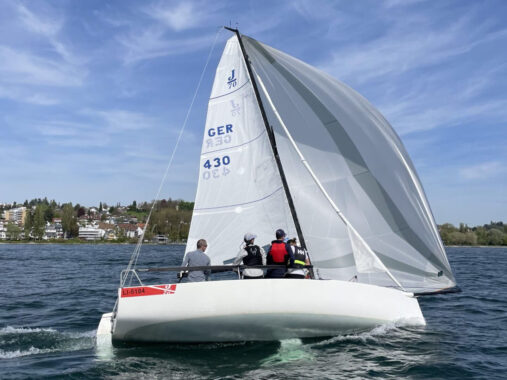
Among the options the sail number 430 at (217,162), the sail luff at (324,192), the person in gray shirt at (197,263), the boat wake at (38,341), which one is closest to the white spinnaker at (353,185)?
the sail luff at (324,192)

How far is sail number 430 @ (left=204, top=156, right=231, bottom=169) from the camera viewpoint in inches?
372

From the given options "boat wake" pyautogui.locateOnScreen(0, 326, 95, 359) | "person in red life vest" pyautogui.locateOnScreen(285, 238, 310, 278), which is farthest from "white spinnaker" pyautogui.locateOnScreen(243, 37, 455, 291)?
"boat wake" pyautogui.locateOnScreen(0, 326, 95, 359)

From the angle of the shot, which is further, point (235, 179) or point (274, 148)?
point (235, 179)

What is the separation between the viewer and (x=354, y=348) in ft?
23.6

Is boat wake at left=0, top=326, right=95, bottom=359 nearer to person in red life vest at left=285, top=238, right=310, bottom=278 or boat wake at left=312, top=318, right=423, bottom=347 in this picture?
person in red life vest at left=285, top=238, right=310, bottom=278

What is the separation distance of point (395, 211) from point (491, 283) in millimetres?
12262

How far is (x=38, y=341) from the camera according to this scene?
7980mm

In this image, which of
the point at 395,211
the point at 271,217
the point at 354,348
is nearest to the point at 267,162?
the point at 271,217

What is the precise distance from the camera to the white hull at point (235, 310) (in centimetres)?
655

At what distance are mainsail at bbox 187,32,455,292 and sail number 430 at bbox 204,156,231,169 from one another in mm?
22

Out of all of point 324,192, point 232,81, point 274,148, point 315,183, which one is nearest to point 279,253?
point 324,192

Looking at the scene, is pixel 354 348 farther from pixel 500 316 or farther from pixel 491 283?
pixel 491 283

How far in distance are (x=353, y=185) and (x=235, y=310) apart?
3771mm

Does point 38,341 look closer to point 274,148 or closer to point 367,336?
point 274,148
